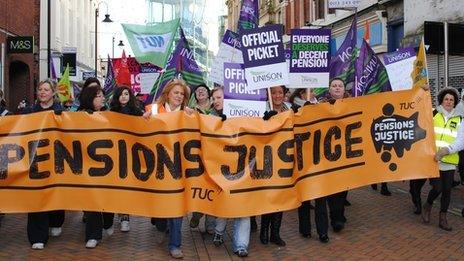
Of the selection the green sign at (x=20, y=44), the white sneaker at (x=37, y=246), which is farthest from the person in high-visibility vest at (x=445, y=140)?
the green sign at (x=20, y=44)

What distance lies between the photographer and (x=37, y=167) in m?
6.56

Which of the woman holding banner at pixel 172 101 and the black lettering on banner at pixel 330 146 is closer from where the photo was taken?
the woman holding banner at pixel 172 101

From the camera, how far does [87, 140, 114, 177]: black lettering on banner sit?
662 centimetres

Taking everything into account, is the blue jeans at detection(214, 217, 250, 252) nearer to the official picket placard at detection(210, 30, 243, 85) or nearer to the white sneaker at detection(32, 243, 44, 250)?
the white sneaker at detection(32, 243, 44, 250)

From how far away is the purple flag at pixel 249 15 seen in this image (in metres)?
7.76

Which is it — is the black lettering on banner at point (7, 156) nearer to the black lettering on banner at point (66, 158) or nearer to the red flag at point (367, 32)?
the black lettering on banner at point (66, 158)

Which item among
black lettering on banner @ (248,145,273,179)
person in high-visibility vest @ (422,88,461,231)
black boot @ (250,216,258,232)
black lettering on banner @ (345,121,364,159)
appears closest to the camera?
black lettering on banner @ (248,145,273,179)

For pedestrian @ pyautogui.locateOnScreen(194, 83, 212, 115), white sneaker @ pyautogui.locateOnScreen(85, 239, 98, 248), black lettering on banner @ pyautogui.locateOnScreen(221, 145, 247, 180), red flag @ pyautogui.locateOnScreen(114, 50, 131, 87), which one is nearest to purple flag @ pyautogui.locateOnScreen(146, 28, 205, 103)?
pedestrian @ pyautogui.locateOnScreen(194, 83, 212, 115)

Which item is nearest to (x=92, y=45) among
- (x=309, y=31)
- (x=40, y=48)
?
(x=40, y=48)

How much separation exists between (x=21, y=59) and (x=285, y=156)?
2442 cm

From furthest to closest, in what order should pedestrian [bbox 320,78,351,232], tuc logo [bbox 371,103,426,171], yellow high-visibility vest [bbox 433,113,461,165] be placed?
1. yellow high-visibility vest [bbox 433,113,461,165]
2. pedestrian [bbox 320,78,351,232]
3. tuc logo [bbox 371,103,426,171]

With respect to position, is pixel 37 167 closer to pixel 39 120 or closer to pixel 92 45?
pixel 39 120

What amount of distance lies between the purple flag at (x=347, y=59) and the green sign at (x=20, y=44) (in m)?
15.6

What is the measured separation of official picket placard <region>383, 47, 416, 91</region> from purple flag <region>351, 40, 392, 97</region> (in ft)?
4.12
